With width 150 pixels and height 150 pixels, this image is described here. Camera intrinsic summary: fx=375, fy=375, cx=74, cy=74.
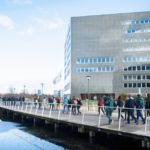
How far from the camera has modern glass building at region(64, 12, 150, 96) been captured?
97.2 m

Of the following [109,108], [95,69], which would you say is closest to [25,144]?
[109,108]

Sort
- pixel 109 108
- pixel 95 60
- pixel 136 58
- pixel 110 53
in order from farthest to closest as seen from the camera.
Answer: pixel 95 60 < pixel 110 53 < pixel 136 58 < pixel 109 108

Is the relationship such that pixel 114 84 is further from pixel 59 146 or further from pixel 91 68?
pixel 59 146

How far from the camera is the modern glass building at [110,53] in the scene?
319 ft

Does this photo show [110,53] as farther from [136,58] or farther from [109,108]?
[109,108]

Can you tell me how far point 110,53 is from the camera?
9806cm

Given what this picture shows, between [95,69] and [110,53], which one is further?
[95,69]

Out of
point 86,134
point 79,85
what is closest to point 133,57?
point 79,85

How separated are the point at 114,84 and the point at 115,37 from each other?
1243 centimetres

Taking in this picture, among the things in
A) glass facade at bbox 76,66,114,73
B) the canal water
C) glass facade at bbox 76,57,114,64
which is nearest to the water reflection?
the canal water

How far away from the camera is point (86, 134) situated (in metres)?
26.9

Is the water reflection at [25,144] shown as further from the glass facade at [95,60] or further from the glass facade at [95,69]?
the glass facade at [95,60]

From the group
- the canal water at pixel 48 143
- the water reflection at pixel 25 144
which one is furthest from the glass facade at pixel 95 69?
the water reflection at pixel 25 144

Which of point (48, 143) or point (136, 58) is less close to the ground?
point (136, 58)
